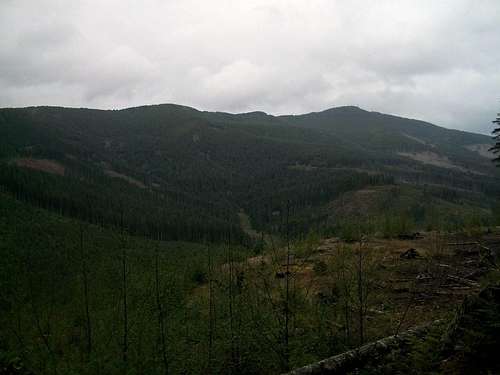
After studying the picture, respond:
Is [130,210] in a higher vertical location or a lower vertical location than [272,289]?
lower

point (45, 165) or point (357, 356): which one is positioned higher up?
point (45, 165)

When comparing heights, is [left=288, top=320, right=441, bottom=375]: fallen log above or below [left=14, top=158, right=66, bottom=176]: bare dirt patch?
below

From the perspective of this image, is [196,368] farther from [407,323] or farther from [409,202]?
[409,202]

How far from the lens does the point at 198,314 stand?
9414 mm

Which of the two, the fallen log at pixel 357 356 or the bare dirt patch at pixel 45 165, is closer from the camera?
the fallen log at pixel 357 356

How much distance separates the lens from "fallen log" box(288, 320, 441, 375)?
638 cm

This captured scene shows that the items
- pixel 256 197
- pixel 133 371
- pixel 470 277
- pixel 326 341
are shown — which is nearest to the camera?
pixel 133 371

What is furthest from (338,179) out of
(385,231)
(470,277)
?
(470,277)

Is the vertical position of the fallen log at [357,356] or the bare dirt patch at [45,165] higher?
the bare dirt patch at [45,165]

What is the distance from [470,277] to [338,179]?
157 metres

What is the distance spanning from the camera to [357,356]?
21.9 ft

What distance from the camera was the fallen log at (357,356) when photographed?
6.38 meters

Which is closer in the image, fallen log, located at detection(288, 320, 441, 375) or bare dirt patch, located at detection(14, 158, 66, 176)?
fallen log, located at detection(288, 320, 441, 375)

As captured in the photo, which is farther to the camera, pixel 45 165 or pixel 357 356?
pixel 45 165
